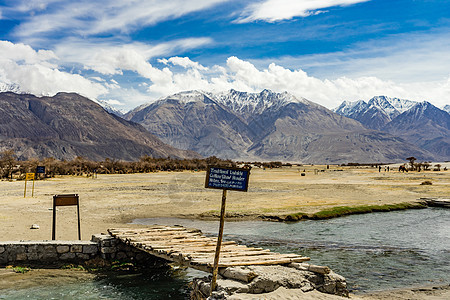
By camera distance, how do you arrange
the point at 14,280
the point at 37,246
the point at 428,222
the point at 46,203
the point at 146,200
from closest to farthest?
the point at 14,280 < the point at 37,246 < the point at 428,222 < the point at 46,203 < the point at 146,200

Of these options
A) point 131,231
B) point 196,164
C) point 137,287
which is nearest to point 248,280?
point 137,287

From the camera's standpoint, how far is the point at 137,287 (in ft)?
39.1

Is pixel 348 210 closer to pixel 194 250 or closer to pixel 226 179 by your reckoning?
pixel 194 250

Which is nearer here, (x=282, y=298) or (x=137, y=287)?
(x=282, y=298)

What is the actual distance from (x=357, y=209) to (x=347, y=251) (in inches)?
500

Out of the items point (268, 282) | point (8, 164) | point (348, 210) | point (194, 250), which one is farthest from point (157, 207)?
point (8, 164)

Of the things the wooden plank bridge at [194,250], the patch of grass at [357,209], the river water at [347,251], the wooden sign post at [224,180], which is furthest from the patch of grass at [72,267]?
the patch of grass at [357,209]

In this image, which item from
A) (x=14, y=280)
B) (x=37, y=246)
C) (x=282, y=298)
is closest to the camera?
(x=282, y=298)

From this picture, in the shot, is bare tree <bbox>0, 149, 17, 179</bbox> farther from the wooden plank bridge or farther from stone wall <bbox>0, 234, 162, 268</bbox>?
the wooden plank bridge

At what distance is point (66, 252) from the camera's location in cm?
1356

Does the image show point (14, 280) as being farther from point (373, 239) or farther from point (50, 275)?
→ point (373, 239)

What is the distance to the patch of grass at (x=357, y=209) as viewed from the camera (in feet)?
84.6

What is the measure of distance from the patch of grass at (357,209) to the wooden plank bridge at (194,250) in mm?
13053

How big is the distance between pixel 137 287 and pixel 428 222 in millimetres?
18826
